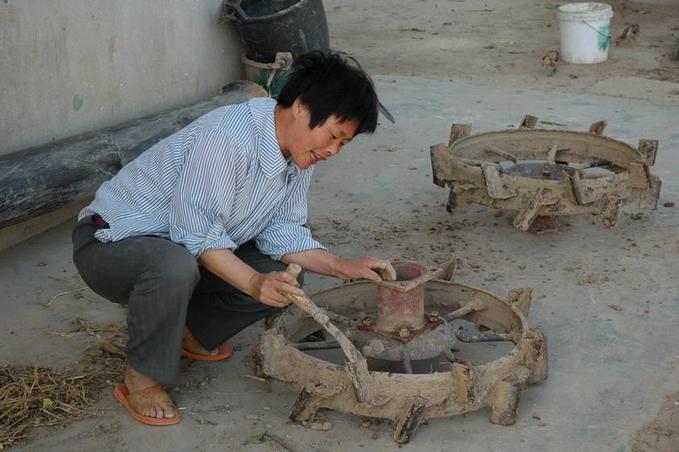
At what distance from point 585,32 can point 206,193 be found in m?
5.69

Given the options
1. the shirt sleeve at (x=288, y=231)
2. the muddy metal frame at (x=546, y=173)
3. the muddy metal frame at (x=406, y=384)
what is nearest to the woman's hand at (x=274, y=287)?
the muddy metal frame at (x=406, y=384)

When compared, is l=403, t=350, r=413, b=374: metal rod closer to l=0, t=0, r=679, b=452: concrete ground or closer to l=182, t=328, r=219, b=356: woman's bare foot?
l=0, t=0, r=679, b=452: concrete ground

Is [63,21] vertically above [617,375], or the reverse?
[63,21]

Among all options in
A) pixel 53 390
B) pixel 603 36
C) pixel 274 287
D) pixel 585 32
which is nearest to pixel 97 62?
pixel 53 390

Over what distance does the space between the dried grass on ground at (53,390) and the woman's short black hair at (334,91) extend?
114cm

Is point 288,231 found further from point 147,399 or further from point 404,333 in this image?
point 147,399

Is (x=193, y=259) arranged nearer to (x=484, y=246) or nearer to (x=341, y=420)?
(x=341, y=420)

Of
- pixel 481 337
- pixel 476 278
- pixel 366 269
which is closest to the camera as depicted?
pixel 366 269

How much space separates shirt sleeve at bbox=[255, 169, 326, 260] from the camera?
126 inches

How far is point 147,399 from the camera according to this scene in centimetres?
305

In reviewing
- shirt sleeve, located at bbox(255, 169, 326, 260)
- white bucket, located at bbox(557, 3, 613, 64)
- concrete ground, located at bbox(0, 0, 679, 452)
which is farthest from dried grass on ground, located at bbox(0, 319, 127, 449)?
white bucket, located at bbox(557, 3, 613, 64)

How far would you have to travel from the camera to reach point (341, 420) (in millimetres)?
3051

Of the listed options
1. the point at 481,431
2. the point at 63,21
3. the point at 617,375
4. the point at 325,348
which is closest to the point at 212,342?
the point at 325,348

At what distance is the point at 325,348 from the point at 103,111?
2245 mm
